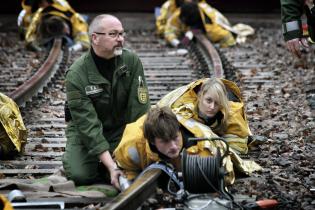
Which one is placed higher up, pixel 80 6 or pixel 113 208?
pixel 80 6

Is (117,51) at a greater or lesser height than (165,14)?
lesser

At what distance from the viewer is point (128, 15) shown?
19422 millimetres

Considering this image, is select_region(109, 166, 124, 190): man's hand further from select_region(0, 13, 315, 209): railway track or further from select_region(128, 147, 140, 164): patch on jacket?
select_region(0, 13, 315, 209): railway track

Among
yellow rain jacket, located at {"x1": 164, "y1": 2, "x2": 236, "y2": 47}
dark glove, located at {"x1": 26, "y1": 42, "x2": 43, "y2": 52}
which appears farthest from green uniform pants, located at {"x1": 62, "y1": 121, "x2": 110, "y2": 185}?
yellow rain jacket, located at {"x1": 164, "y1": 2, "x2": 236, "y2": 47}

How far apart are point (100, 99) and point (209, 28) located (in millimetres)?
8729

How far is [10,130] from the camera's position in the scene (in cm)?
739

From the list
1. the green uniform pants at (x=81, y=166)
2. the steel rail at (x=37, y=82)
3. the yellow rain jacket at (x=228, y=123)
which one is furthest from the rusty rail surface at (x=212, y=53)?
the green uniform pants at (x=81, y=166)

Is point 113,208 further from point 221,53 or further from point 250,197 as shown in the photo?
point 221,53

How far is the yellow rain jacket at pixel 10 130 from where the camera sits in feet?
24.1

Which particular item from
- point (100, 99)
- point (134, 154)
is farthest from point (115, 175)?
point (100, 99)

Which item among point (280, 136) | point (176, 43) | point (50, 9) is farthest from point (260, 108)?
point (50, 9)

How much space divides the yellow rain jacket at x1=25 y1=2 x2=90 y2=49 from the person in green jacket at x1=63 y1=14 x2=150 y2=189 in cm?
783

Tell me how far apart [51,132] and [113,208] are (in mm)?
3810

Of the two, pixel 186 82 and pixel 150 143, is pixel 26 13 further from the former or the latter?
pixel 150 143
